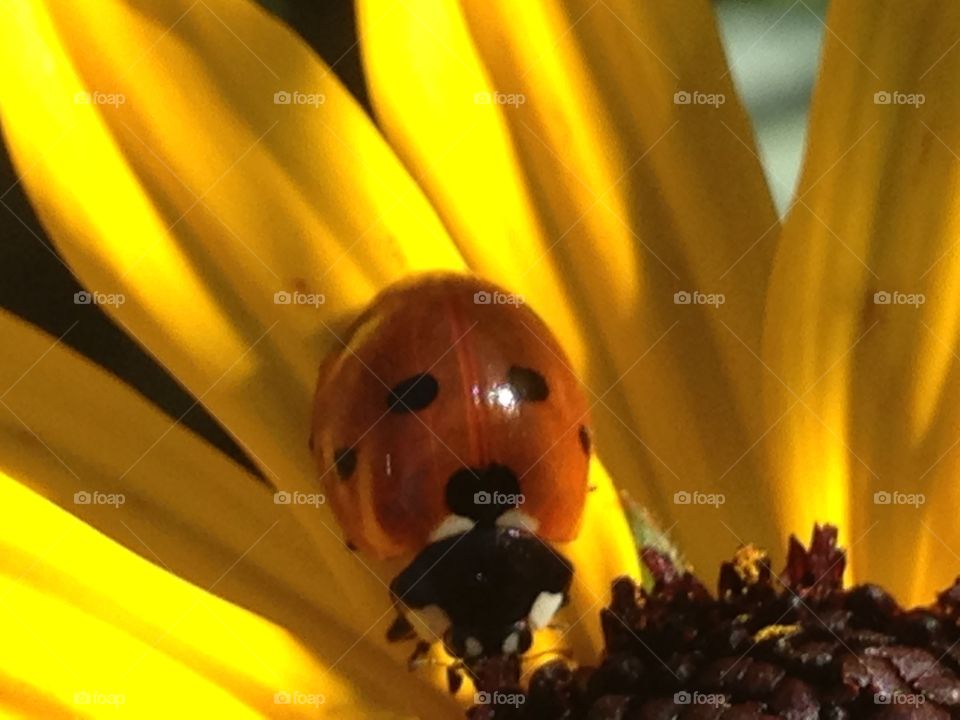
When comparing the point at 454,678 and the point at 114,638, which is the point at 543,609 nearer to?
the point at 454,678

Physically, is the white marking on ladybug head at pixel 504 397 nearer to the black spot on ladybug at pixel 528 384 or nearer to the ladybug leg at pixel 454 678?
the black spot on ladybug at pixel 528 384

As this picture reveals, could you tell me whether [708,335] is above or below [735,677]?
above

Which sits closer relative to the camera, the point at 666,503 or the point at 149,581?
the point at 149,581

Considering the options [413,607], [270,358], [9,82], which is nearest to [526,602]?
[413,607]

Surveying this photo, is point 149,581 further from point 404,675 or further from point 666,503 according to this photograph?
point 666,503

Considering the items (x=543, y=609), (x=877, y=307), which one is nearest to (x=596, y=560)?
(x=543, y=609)

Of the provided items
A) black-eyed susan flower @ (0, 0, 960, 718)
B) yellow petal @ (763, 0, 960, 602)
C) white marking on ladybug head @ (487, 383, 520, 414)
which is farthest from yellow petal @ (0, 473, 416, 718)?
yellow petal @ (763, 0, 960, 602)
